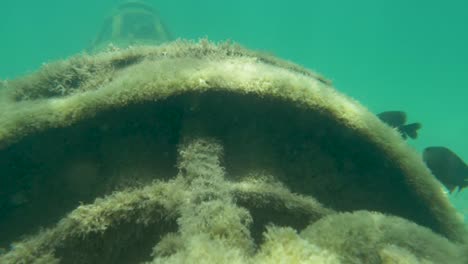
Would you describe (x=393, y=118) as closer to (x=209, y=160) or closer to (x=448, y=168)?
(x=448, y=168)

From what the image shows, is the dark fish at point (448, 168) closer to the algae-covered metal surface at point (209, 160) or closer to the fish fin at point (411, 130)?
the fish fin at point (411, 130)

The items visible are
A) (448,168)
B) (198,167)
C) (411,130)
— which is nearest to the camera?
(198,167)

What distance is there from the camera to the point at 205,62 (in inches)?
158

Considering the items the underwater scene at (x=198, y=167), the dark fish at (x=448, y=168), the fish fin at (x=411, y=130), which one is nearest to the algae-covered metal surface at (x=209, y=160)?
the underwater scene at (x=198, y=167)

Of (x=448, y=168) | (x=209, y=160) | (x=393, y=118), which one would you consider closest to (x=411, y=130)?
(x=393, y=118)

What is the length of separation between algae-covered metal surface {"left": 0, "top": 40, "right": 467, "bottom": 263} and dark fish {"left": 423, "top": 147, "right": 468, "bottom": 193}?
362 centimetres

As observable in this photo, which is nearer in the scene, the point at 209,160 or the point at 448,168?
the point at 209,160

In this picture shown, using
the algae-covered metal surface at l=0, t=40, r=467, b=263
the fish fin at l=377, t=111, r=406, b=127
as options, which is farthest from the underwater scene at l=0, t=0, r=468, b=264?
the fish fin at l=377, t=111, r=406, b=127

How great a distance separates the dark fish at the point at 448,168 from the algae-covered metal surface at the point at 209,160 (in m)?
3.62

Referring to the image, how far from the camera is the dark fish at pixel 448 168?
720 cm

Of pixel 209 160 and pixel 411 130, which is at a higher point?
pixel 411 130

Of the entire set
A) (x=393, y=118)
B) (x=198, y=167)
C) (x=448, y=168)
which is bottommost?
(x=198, y=167)

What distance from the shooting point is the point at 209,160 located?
11.4 ft

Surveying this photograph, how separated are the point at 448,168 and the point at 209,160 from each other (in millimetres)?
6038
